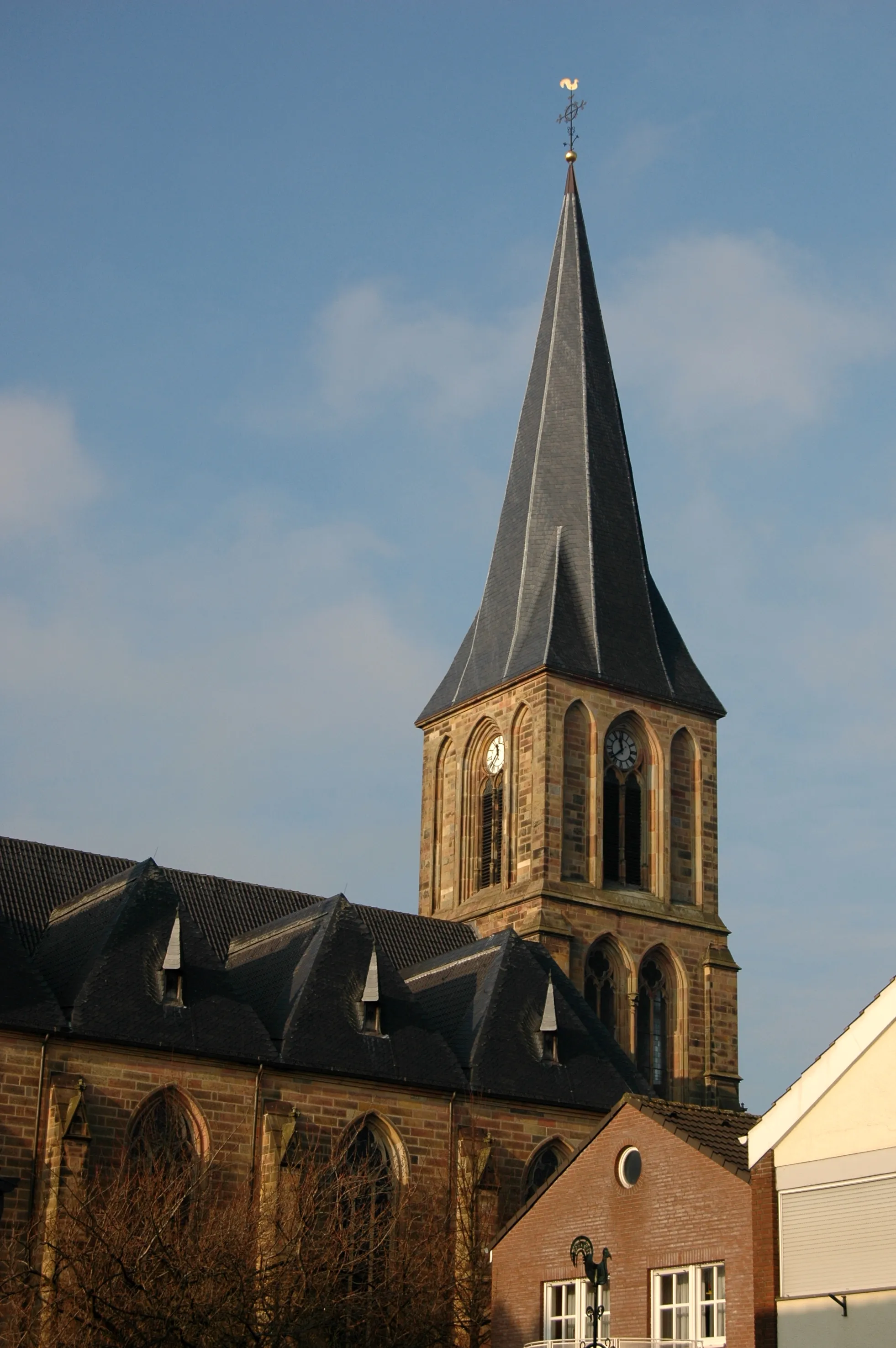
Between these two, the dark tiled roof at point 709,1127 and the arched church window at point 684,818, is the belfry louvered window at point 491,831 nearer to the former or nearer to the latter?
the arched church window at point 684,818

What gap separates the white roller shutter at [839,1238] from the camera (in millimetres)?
24359

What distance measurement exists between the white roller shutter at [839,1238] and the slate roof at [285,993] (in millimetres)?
14965

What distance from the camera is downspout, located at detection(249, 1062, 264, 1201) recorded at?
38062mm

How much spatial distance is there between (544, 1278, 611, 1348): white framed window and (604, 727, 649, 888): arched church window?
23.5 meters

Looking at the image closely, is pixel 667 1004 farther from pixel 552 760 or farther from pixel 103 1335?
pixel 103 1335

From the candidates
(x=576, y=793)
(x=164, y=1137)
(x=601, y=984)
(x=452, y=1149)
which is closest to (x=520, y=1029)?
(x=452, y=1149)

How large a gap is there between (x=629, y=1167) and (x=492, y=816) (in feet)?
84.9

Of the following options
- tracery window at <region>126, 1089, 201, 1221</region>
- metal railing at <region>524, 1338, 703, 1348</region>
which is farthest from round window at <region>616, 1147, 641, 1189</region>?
tracery window at <region>126, 1089, 201, 1221</region>

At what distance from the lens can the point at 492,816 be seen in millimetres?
54938

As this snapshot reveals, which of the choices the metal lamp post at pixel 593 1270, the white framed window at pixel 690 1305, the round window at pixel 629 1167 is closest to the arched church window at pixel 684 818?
the round window at pixel 629 1167

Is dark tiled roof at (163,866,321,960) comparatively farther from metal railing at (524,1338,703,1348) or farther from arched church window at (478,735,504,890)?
metal railing at (524,1338,703,1348)

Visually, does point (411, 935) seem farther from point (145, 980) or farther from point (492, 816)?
point (145, 980)

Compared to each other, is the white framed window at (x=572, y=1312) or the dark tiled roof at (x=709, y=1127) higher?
the dark tiled roof at (x=709, y=1127)

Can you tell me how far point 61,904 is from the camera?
1769 inches
